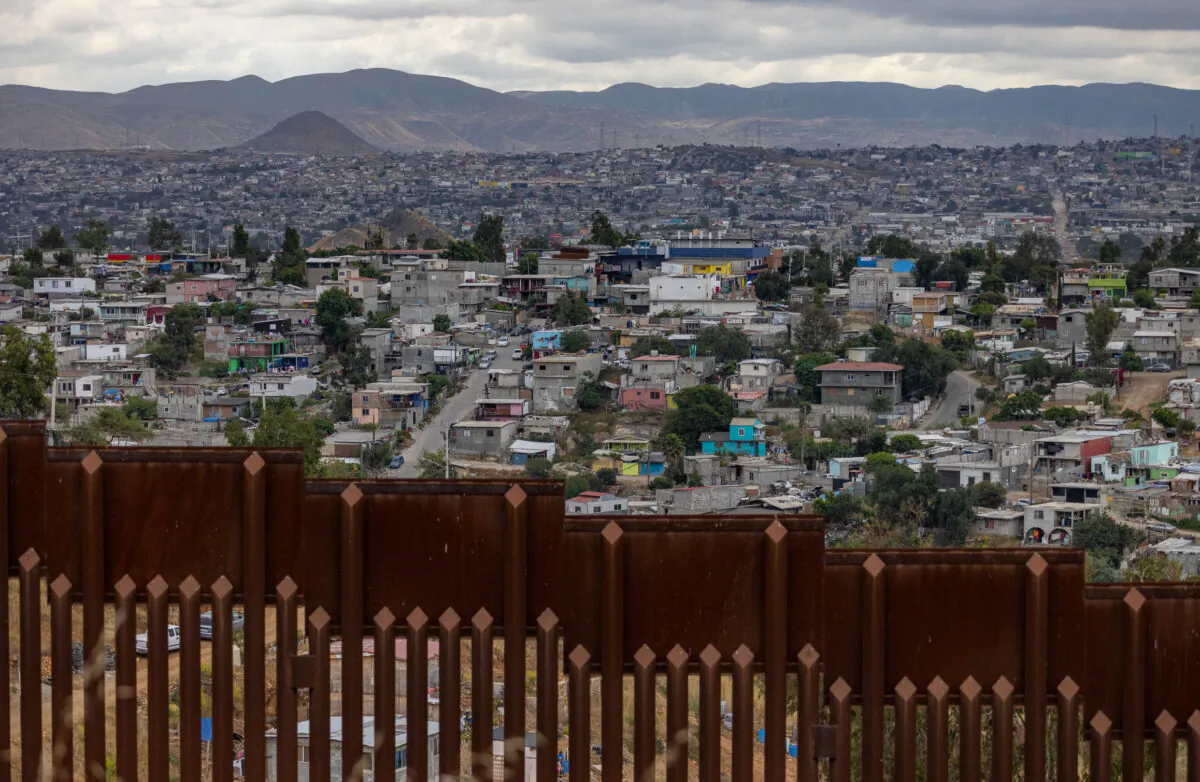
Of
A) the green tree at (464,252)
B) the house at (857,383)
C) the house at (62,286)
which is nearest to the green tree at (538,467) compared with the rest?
the house at (857,383)

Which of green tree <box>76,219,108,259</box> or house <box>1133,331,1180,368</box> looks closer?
house <box>1133,331,1180,368</box>

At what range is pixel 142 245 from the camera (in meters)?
73.4

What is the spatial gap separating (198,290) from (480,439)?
51.3 ft

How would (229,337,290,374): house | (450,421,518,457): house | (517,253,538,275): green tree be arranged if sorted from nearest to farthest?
(450,421,518,457): house → (229,337,290,374): house → (517,253,538,275): green tree

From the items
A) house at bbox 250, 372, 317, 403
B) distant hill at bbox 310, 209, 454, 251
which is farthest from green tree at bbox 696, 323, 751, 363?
distant hill at bbox 310, 209, 454, 251

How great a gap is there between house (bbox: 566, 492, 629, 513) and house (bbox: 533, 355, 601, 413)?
23.1 feet

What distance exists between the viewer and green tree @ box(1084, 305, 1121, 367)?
102 ft

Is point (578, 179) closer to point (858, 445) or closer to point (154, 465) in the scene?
point (858, 445)

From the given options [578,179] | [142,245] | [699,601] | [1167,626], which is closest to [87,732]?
[699,601]

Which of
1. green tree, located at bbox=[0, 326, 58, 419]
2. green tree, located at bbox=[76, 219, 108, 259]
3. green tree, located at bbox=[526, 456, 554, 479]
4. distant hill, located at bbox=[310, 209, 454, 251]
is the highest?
distant hill, located at bbox=[310, 209, 454, 251]

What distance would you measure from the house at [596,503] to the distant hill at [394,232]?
4238 centimetres

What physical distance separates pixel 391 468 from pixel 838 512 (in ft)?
23.3

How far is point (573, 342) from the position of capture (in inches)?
1289

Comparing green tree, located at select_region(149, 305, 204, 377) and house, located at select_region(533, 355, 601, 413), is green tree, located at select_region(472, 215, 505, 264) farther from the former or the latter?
house, located at select_region(533, 355, 601, 413)
